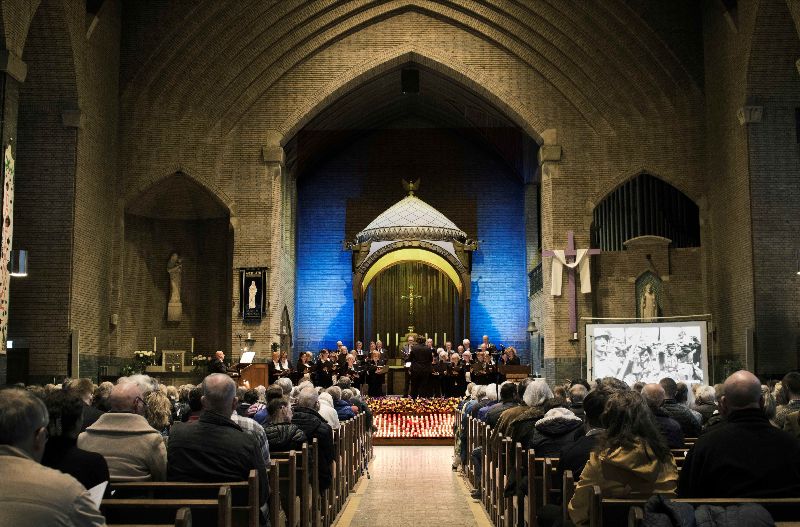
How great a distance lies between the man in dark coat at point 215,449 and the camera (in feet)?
14.9

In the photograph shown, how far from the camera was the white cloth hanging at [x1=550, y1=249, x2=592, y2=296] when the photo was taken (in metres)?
19.0

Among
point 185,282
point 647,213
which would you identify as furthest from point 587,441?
point 185,282

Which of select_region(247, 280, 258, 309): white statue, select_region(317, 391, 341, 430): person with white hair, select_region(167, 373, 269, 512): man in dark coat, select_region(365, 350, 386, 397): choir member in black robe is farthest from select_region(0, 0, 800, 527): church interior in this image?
select_region(167, 373, 269, 512): man in dark coat

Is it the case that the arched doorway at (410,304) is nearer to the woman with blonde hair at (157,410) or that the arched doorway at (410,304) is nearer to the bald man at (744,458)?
the woman with blonde hair at (157,410)

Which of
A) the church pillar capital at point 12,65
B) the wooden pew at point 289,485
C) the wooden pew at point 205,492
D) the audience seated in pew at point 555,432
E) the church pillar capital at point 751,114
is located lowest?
the wooden pew at point 289,485

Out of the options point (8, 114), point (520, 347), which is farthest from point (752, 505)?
point (520, 347)

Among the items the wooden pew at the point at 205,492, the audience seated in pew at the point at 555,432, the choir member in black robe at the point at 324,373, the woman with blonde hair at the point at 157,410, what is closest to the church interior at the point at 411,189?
the choir member in black robe at the point at 324,373

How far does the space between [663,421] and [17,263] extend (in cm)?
1059

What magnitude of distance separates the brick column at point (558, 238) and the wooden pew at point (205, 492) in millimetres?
15094

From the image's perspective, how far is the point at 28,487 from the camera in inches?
100

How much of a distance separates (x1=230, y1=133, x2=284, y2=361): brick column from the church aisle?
6.92 m

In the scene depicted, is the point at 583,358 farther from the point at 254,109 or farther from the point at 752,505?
the point at 752,505

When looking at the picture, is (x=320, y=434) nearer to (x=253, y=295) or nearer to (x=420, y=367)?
(x=420, y=367)

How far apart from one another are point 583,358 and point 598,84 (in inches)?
227
